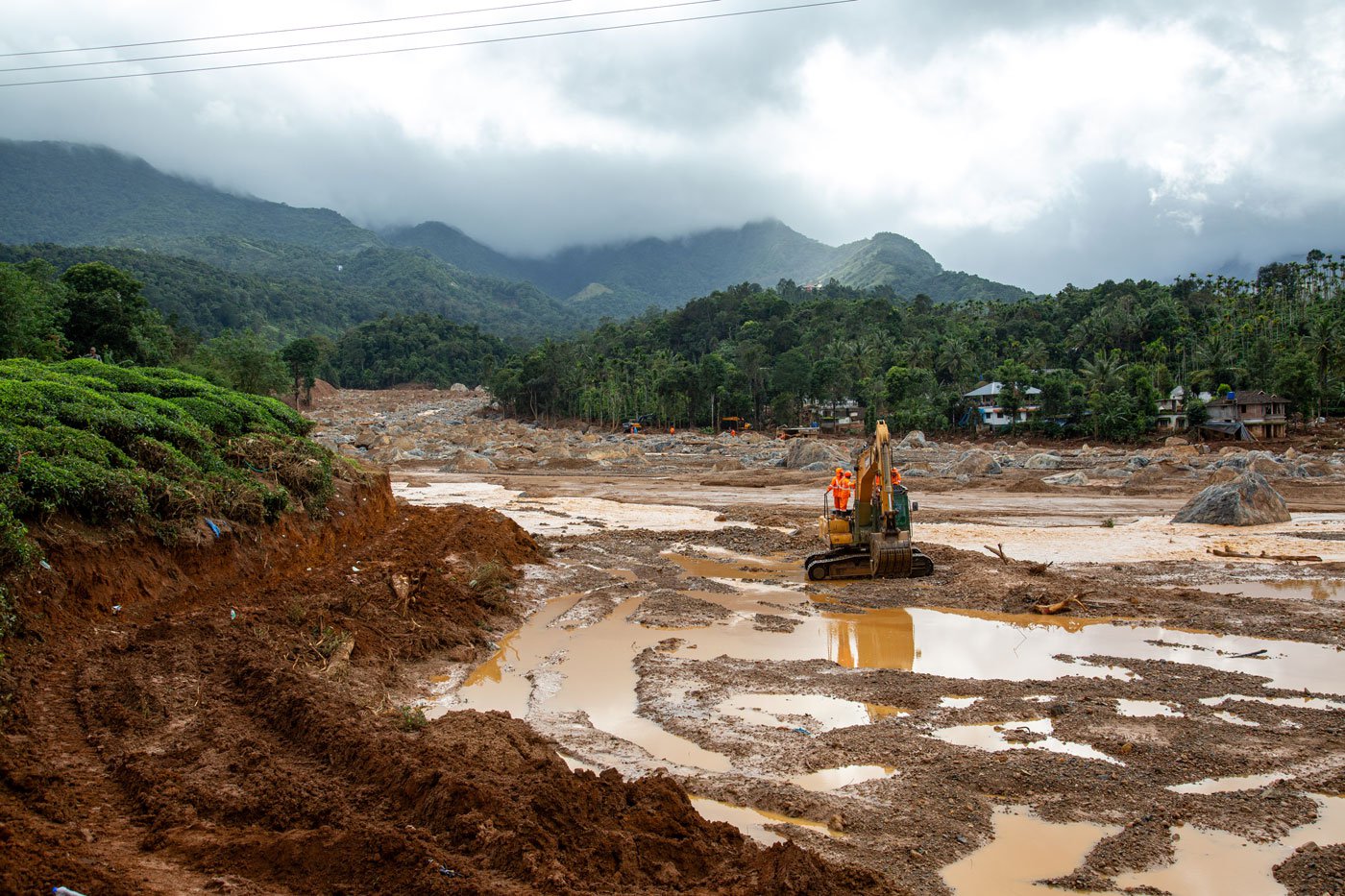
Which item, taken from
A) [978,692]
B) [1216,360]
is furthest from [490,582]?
[1216,360]

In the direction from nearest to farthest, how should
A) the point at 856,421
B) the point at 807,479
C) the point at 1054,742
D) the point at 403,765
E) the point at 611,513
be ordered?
the point at 403,765 → the point at 1054,742 → the point at 611,513 → the point at 807,479 → the point at 856,421

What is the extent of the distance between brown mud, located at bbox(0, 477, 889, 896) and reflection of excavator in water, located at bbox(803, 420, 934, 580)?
8210mm

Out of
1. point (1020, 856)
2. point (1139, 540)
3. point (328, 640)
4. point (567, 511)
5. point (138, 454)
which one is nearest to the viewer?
point (1020, 856)

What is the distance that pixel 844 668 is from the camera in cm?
1130

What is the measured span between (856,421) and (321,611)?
74.6m

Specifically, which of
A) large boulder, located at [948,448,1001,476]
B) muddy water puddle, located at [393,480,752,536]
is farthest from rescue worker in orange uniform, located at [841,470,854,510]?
large boulder, located at [948,448,1001,476]

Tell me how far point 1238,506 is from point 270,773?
25.9m

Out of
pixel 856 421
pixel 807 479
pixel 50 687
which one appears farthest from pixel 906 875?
pixel 856 421

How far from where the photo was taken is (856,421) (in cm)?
8200

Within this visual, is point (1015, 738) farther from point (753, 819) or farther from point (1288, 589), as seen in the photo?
point (1288, 589)

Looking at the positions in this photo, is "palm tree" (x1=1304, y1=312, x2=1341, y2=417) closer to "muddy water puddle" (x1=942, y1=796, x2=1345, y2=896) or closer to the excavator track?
the excavator track

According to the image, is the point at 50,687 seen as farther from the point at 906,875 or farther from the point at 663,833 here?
the point at 906,875

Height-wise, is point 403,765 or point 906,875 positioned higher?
point 403,765

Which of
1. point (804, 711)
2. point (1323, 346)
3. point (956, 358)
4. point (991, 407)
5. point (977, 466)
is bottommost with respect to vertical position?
point (804, 711)
